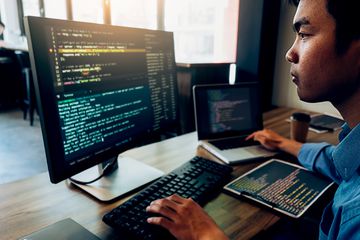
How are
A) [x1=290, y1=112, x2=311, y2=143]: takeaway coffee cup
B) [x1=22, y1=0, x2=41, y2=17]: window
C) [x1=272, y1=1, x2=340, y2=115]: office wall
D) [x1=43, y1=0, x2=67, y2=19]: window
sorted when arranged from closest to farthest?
[x1=290, y1=112, x2=311, y2=143]: takeaway coffee cup, [x1=272, y1=1, x2=340, y2=115]: office wall, [x1=43, y1=0, x2=67, y2=19]: window, [x1=22, y1=0, x2=41, y2=17]: window

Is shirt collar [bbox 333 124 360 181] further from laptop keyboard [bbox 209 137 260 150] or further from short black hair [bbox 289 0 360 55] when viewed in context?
laptop keyboard [bbox 209 137 260 150]

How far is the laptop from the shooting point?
1.23 meters

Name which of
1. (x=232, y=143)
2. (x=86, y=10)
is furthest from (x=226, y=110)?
(x=86, y=10)

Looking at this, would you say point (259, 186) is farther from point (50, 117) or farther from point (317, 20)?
point (50, 117)

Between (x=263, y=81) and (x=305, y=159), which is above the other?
(x=263, y=81)

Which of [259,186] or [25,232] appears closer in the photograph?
[25,232]

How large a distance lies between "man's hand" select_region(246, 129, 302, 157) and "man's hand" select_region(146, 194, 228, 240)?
61 cm

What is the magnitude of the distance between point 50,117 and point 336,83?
67 cm

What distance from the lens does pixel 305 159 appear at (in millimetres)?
1088

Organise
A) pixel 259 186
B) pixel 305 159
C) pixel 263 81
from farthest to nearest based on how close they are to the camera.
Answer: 1. pixel 263 81
2. pixel 305 159
3. pixel 259 186

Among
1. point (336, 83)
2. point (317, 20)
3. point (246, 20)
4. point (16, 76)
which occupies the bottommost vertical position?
point (16, 76)

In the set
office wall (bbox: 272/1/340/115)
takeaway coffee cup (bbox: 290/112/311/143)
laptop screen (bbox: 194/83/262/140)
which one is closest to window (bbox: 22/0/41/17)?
office wall (bbox: 272/1/340/115)

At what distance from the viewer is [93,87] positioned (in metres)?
0.80

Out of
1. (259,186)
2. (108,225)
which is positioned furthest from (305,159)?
(108,225)
